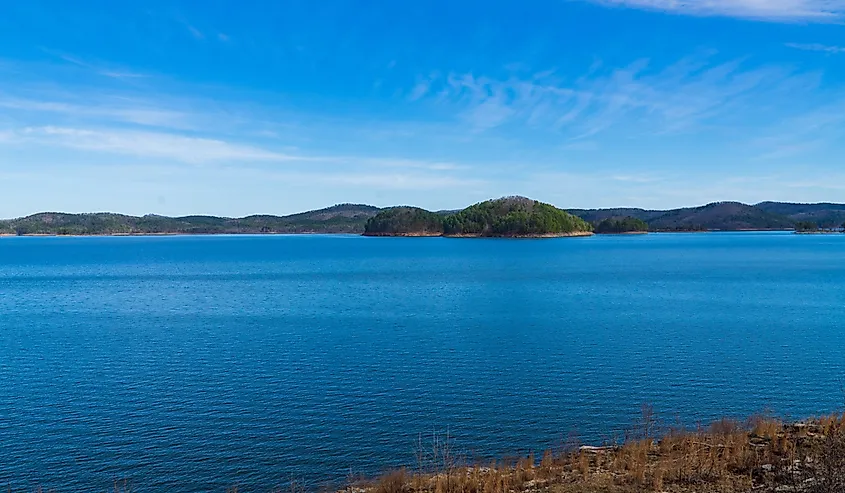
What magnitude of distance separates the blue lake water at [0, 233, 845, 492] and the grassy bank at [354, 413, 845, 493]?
2.44m

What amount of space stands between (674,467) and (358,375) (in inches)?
569

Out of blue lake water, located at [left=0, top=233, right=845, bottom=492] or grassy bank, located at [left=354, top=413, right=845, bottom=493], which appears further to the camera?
blue lake water, located at [left=0, top=233, right=845, bottom=492]

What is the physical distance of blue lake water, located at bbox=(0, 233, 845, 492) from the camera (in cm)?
1755

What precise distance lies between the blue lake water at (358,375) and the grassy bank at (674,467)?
95.9 inches

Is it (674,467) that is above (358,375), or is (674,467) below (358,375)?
above

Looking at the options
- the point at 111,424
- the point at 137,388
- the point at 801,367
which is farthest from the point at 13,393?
the point at 801,367

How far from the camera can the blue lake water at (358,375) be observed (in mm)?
17547

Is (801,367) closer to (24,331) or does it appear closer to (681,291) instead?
(681,291)

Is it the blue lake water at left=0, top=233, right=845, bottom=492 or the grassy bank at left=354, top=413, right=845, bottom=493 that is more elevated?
the grassy bank at left=354, top=413, right=845, bottom=493

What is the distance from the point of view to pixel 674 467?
13.4 metres

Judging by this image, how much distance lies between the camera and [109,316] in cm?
4334

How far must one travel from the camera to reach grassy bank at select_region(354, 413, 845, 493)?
12.3 meters

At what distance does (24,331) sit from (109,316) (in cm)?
664

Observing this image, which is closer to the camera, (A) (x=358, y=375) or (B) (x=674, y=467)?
(B) (x=674, y=467)
